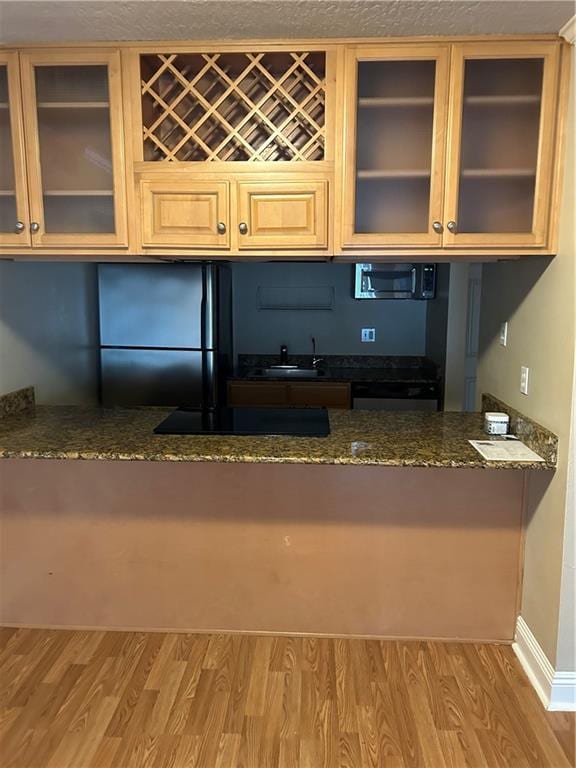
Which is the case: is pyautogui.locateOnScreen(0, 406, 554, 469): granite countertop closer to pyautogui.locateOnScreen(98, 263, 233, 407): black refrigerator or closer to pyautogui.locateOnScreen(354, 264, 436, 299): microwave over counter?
pyautogui.locateOnScreen(98, 263, 233, 407): black refrigerator

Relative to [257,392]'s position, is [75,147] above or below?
above

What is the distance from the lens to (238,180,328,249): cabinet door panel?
78.6 inches

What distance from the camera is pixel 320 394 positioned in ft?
13.4

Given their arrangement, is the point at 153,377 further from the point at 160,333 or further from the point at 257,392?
the point at 257,392

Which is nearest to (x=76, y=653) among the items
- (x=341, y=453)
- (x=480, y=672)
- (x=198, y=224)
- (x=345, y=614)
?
(x=345, y=614)

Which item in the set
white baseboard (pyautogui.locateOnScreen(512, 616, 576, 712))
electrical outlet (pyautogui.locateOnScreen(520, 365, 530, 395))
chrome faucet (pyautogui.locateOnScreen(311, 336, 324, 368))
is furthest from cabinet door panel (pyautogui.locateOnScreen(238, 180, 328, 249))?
chrome faucet (pyautogui.locateOnScreen(311, 336, 324, 368))

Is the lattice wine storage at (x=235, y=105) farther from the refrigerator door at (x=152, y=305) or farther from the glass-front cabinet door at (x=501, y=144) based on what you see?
the refrigerator door at (x=152, y=305)

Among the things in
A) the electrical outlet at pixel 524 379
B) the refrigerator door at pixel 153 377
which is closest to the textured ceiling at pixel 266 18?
the electrical outlet at pixel 524 379

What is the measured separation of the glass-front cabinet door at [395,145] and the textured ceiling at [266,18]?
0.33ft

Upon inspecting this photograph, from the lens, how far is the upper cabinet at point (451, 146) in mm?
1922

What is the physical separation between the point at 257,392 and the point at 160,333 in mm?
915

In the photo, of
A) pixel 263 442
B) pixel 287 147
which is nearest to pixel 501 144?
pixel 287 147

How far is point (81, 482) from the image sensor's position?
2332 millimetres

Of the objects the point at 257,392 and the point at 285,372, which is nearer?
the point at 257,392
